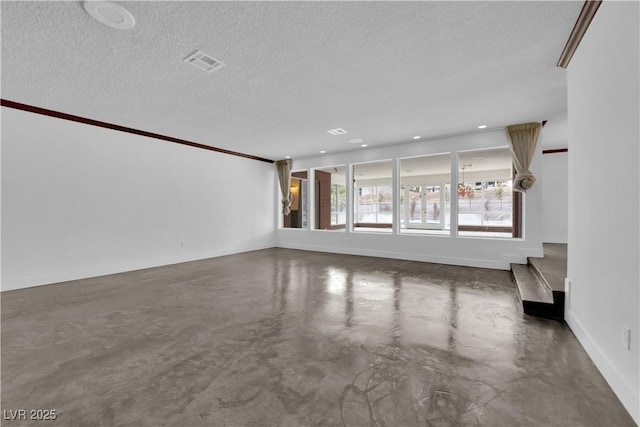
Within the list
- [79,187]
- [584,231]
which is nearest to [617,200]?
[584,231]

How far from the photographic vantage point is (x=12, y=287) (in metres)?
3.90

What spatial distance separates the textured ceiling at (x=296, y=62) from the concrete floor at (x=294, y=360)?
2.67 meters

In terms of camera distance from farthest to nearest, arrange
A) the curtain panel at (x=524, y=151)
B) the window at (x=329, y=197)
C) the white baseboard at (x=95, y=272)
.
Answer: the window at (x=329, y=197) < the curtain panel at (x=524, y=151) < the white baseboard at (x=95, y=272)

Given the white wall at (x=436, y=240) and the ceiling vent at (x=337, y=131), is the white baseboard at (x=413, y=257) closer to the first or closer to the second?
the white wall at (x=436, y=240)

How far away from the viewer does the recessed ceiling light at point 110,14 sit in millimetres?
2021

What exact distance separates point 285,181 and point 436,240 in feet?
14.9

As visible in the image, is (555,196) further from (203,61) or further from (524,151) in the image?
(203,61)

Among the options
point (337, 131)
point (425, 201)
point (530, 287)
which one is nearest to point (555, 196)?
point (530, 287)

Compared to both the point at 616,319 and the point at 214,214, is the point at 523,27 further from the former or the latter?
the point at 214,214

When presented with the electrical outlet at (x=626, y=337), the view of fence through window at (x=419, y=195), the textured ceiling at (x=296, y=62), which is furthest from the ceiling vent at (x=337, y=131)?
the electrical outlet at (x=626, y=337)

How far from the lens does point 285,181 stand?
8.23m

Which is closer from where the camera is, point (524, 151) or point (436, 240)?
point (524, 151)

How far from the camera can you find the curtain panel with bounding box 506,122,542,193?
4.75 metres

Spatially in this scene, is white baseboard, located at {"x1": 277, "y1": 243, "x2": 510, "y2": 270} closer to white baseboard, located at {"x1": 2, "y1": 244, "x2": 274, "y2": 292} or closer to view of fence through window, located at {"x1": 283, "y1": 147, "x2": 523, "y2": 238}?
view of fence through window, located at {"x1": 283, "y1": 147, "x2": 523, "y2": 238}
